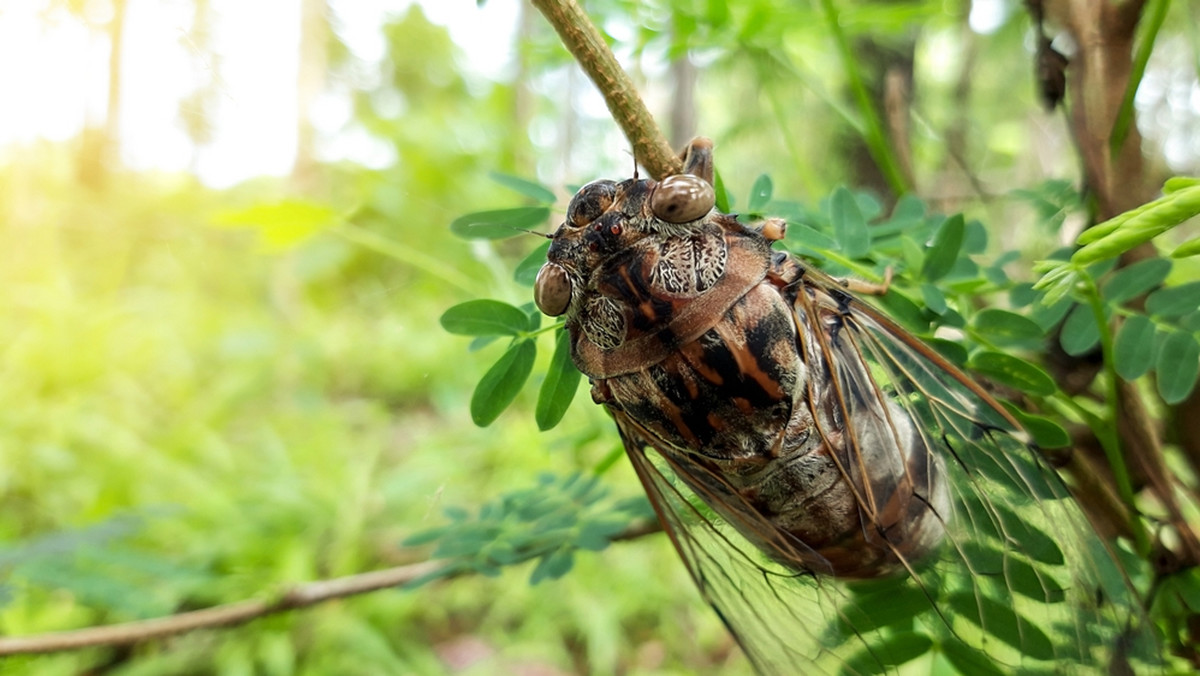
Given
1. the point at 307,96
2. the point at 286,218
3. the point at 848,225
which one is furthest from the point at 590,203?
the point at 307,96

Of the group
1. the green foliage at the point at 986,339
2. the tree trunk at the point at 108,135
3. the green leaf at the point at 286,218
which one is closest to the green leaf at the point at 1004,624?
the green foliage at the point at 986,339

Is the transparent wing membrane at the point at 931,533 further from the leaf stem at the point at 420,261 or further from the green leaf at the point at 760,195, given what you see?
the leaf stem at the point at 420,261

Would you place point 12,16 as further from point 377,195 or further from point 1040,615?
point 1040,615

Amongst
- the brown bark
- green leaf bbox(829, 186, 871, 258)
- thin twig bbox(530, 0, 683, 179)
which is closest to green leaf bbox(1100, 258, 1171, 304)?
the brown bark

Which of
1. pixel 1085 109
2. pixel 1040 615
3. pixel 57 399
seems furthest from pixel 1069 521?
pixel 57 399

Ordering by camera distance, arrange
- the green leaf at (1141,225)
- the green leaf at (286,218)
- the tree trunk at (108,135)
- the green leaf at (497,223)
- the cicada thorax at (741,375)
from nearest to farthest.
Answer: the green leaf at (1141,225)
the cicada thorax at (741,375)
the green leaf at (497,223)
the green leaf at (286,218)
the tree trunk at (108,135)

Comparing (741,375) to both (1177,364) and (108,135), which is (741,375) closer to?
(1177,364)
